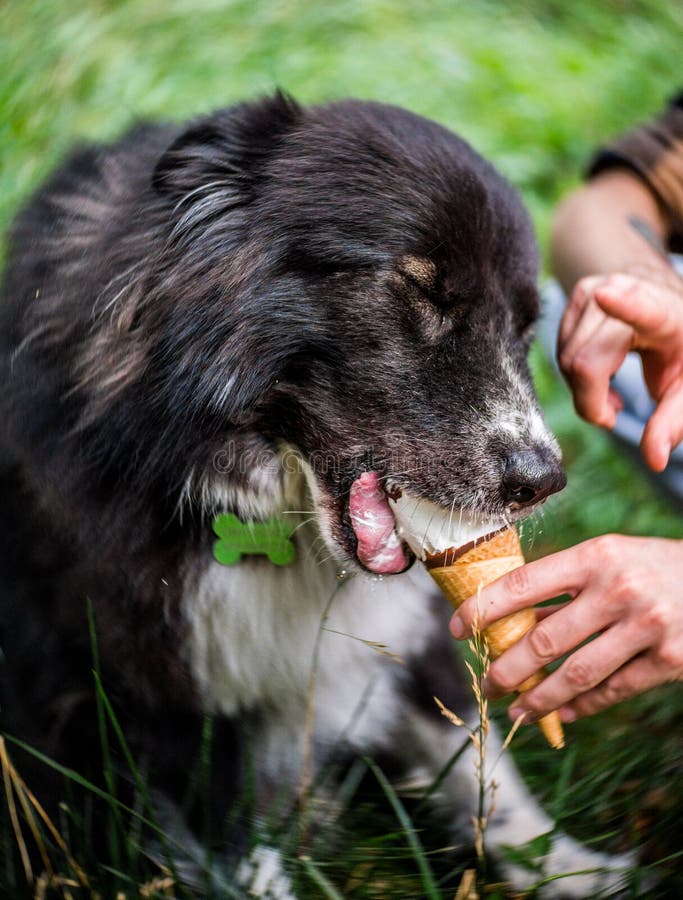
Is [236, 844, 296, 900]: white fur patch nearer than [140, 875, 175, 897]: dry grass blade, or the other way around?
[140, 875, 175, 897]: dry grass blade

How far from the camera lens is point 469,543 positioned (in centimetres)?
198

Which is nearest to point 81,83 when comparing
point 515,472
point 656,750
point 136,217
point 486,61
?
point 486,61

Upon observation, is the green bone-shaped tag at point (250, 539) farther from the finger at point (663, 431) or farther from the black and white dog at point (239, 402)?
the finger at point (663, 431)

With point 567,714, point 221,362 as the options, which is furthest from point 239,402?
point 567,714

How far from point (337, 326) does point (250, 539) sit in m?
0.53

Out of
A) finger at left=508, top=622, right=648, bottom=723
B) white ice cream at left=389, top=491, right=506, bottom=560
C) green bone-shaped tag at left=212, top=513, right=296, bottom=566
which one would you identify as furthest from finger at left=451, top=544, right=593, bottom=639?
green bone-shaped tag at left=212, top=513, right=296, bottom=566

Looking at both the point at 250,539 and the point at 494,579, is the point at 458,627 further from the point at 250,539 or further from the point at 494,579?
the point at 250,539

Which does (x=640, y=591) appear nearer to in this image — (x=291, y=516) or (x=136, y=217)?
(x=291, y=516)

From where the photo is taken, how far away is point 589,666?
5.67ft

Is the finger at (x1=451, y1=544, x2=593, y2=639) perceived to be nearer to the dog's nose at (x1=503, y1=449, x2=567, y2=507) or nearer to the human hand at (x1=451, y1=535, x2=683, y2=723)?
the human hand at (x1=451, y1=535, x2=683, y2=723)

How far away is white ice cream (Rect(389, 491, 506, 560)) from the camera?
6.49ft

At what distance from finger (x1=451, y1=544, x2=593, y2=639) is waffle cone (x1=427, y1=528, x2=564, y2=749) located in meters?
0.09

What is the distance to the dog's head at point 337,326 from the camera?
2.02m

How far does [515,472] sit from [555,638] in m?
0.40
